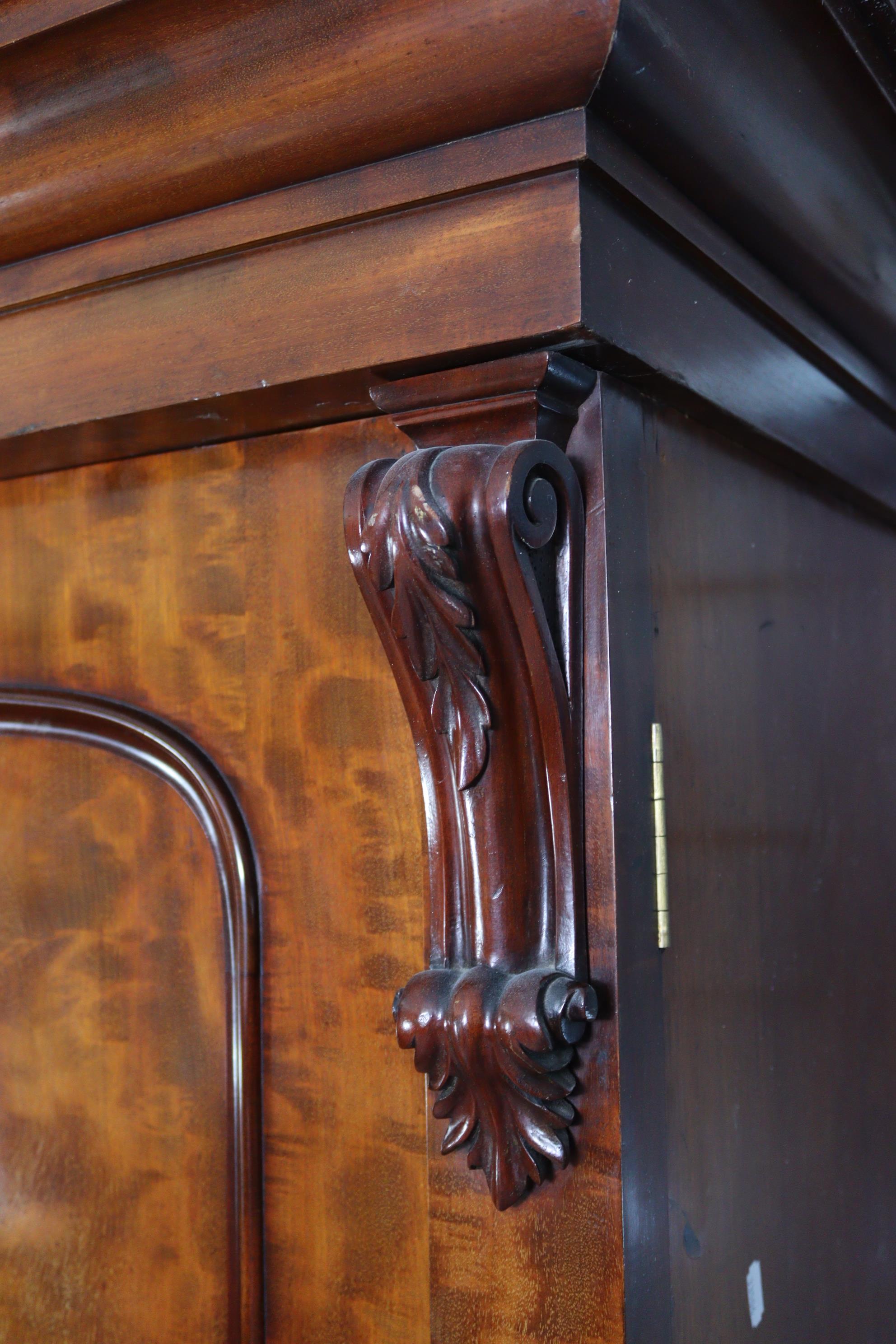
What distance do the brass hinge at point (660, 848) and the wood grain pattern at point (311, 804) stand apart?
0.40 feet

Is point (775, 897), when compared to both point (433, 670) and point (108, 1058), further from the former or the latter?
point (108, 1058)

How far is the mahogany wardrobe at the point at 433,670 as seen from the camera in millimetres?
523

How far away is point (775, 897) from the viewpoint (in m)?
0.73

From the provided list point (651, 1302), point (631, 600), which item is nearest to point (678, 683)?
point (631, 600)

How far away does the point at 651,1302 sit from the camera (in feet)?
1.80

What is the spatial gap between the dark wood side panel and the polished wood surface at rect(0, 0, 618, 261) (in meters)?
0.20

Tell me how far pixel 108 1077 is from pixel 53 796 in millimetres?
175

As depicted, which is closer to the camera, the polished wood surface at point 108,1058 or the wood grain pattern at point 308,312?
the wood grain pattern at point 308,312

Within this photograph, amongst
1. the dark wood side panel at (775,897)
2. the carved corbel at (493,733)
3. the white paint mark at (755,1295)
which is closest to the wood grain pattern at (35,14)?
the carved corbel at (493,733)

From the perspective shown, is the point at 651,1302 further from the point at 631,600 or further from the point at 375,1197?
the point at 631,600

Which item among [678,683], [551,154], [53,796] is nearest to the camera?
[551,154]

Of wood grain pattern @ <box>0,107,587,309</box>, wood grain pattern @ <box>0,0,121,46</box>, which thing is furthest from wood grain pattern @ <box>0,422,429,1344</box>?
wood grain pattern @ <box>0,0,121,46</box>

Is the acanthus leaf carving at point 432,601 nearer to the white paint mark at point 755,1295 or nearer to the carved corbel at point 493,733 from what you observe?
the carved corbel at point 493,733

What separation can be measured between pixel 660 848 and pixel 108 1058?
368mm
